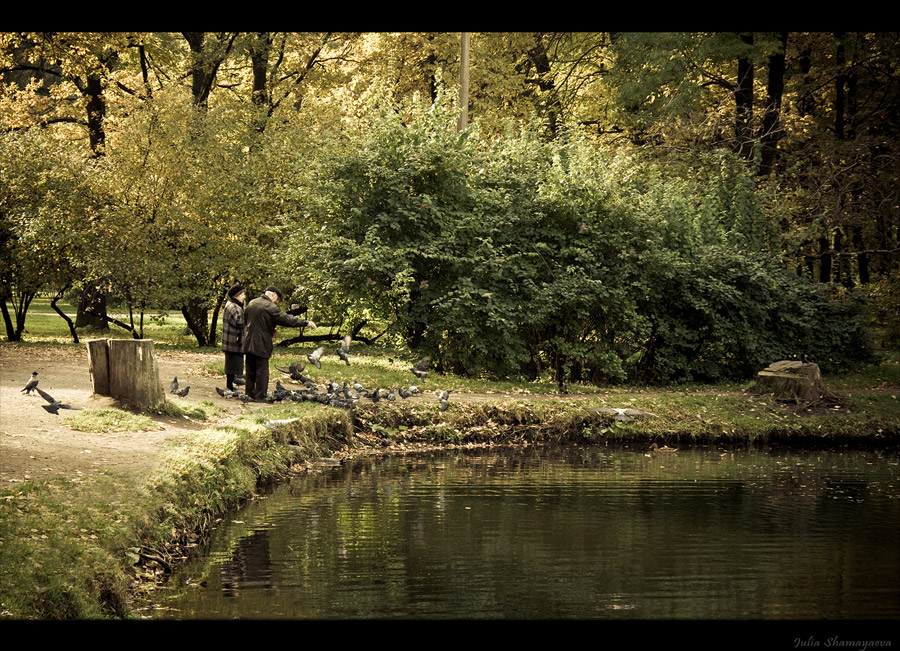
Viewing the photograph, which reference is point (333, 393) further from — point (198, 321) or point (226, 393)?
point (198, 321)

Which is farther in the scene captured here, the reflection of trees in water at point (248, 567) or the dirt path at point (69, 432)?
the dirt path at point (69, 432)

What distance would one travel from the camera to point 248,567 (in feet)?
27.6

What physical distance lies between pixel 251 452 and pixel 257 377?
3.66m

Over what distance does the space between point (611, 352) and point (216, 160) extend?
473 inches

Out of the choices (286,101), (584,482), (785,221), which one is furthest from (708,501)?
(286,101)

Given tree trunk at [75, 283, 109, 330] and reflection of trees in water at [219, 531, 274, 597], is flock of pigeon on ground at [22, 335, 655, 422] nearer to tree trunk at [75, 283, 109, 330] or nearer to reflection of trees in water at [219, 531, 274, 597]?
reflection of trees in water at [219, 531, 274, 597]

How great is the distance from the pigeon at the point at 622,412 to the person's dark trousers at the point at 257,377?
6.04 metres

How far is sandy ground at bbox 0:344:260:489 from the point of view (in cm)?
973

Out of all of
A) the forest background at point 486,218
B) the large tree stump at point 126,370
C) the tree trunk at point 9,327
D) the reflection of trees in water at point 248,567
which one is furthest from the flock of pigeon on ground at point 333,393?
the tree trunk at point 9,327

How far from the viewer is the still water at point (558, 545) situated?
7.38 m

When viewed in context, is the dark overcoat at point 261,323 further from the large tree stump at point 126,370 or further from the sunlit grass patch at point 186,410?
the large tree stump at point 126,370

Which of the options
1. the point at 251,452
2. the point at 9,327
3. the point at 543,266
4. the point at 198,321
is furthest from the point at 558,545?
the point at 9,327
